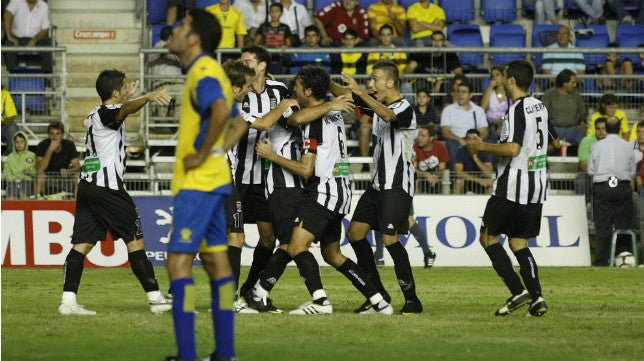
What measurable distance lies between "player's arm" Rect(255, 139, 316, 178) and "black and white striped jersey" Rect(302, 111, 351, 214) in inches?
3.4

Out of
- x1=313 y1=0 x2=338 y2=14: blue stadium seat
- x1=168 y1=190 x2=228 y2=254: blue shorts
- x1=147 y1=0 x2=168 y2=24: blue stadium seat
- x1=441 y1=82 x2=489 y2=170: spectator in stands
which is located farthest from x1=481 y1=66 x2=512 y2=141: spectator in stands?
x1=168 y1=190 x2=228 y2=254: blue shorts

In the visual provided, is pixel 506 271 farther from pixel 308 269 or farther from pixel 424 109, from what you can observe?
pixel 424 109

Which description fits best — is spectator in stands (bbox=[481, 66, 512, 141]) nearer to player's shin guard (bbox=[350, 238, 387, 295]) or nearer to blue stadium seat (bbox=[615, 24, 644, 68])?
blue stadium seat (bbox=[615, 24, 644, 68])

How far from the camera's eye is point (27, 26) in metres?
21.5

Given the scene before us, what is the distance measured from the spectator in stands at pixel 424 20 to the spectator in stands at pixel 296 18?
187cm

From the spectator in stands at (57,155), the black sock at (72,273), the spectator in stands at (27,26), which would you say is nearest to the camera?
the black sock at (72,273)

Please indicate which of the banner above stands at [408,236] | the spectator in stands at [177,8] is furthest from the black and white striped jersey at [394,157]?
the spectator in stands at [177,8]

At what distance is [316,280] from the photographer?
35.5ft

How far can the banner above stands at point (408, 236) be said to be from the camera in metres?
17.6

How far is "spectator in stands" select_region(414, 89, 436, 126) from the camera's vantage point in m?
19.6

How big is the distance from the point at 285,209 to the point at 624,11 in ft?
48.2

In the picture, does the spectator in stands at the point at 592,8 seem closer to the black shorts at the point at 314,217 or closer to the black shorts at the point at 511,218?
the black shorts at the point at 511,218

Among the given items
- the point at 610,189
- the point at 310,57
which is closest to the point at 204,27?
the point at 610,189

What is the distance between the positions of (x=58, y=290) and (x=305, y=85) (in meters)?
4.53
